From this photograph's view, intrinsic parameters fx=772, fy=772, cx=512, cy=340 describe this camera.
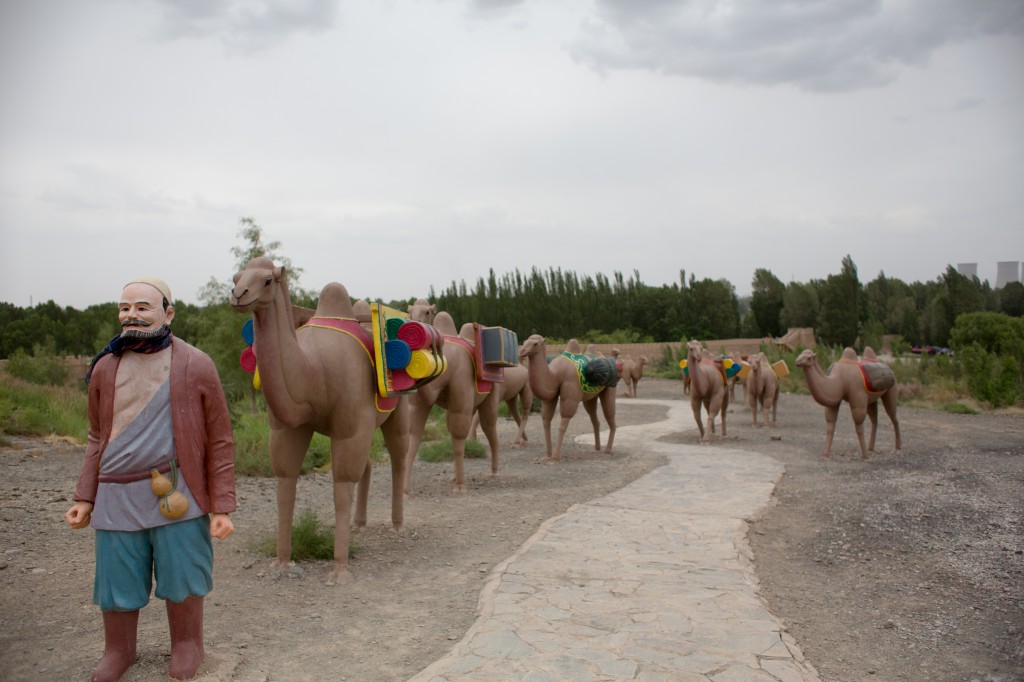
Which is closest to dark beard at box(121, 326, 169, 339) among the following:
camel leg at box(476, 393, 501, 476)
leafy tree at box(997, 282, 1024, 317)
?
camel leg at box(476, 393, 501, 476)

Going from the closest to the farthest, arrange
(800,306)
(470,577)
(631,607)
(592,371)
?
(631,607)
(470,577)
(592,371)
(800,306)

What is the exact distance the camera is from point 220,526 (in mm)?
3850

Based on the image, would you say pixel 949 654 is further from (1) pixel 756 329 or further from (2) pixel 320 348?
(1) pixel 756 329

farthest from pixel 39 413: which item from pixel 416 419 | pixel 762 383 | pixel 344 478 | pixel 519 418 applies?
pixel 762 383

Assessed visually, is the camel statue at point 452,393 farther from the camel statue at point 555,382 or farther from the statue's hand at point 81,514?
the statue's hand at point 81,514

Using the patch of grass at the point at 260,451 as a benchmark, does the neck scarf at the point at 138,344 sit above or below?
above

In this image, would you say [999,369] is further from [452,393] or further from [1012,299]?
[1012,299]

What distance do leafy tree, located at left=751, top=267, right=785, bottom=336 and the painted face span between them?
41521 mm

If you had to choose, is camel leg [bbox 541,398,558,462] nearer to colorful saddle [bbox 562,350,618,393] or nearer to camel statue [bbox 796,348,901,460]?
colorful saddle [bbox 562,350,618,393]

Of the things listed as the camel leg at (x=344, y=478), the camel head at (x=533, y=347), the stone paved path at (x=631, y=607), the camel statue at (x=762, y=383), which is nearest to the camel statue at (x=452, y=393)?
the stone paved path at (x=631, y=607)

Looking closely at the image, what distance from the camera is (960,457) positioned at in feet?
37.2

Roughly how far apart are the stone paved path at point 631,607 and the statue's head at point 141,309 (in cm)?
224

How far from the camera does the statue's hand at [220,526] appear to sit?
3.82m

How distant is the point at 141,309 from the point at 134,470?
2.58 ft
